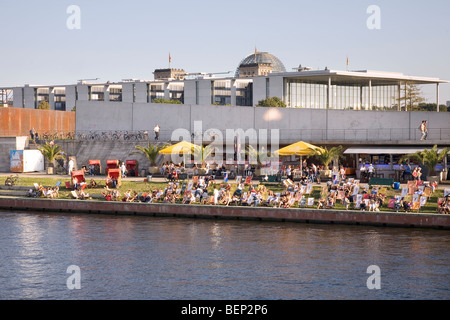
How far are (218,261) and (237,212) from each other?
9.51 m

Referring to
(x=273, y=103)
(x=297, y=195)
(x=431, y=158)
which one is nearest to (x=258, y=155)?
(x=297, y=195)

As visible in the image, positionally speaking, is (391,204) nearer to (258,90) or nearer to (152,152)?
(152,152)

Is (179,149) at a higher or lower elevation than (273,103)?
lower

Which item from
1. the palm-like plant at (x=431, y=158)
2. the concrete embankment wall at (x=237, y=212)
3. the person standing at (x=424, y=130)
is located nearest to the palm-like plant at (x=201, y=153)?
the concrete embankment wall at (x=237, y=212)

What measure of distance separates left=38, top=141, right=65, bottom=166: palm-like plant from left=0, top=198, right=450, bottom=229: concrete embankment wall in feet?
31.3

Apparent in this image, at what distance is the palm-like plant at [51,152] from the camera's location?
4972 centimetres

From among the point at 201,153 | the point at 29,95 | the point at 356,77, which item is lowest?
the point at 201,153

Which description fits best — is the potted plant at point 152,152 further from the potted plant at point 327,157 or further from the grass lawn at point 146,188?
the potted plant at point 327,157

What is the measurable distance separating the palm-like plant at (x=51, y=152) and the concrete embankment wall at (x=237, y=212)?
9.53m

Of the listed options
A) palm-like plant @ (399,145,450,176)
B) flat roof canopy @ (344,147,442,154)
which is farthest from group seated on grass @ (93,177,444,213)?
flat roof canopy @ (344,147,442,154)

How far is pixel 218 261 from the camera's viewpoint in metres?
26.0
